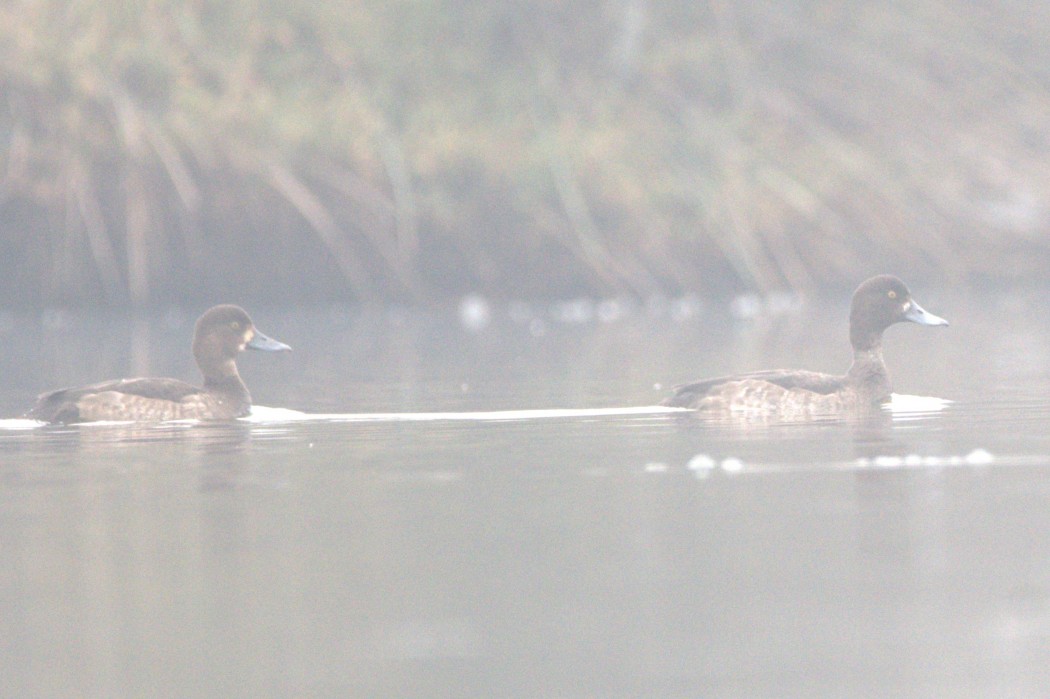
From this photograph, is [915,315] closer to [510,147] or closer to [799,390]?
[799,390]

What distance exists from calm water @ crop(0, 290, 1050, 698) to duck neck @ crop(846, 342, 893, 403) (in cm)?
49

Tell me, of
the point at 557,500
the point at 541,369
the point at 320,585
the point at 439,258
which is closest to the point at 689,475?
the point at 557,500

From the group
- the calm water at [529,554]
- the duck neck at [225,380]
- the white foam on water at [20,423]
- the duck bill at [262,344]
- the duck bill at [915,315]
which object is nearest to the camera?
the calm water at [529,554]

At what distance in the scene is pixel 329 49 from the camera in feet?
101

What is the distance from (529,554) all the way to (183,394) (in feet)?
20.8

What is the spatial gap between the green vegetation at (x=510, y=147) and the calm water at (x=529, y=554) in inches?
490

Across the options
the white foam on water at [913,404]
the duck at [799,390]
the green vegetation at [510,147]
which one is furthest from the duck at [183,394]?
the green vegetation at [510,147]

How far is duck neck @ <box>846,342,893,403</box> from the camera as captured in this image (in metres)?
13.6

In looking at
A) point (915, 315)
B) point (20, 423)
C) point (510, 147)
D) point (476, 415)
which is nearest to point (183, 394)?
point (20, 423)

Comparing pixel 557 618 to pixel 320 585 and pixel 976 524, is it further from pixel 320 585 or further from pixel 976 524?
pixel 976 524

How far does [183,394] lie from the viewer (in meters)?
13.4

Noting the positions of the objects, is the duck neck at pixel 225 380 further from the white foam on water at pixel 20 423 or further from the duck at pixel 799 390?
the duck at pixel 799 390

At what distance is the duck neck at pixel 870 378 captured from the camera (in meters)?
13.6

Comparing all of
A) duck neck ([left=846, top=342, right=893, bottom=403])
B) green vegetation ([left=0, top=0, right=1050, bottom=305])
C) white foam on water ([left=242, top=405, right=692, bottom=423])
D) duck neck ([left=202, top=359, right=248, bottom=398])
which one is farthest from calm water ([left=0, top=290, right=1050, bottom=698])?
green vegetation ([left=0, top=0, right=1050, bottom=305])
